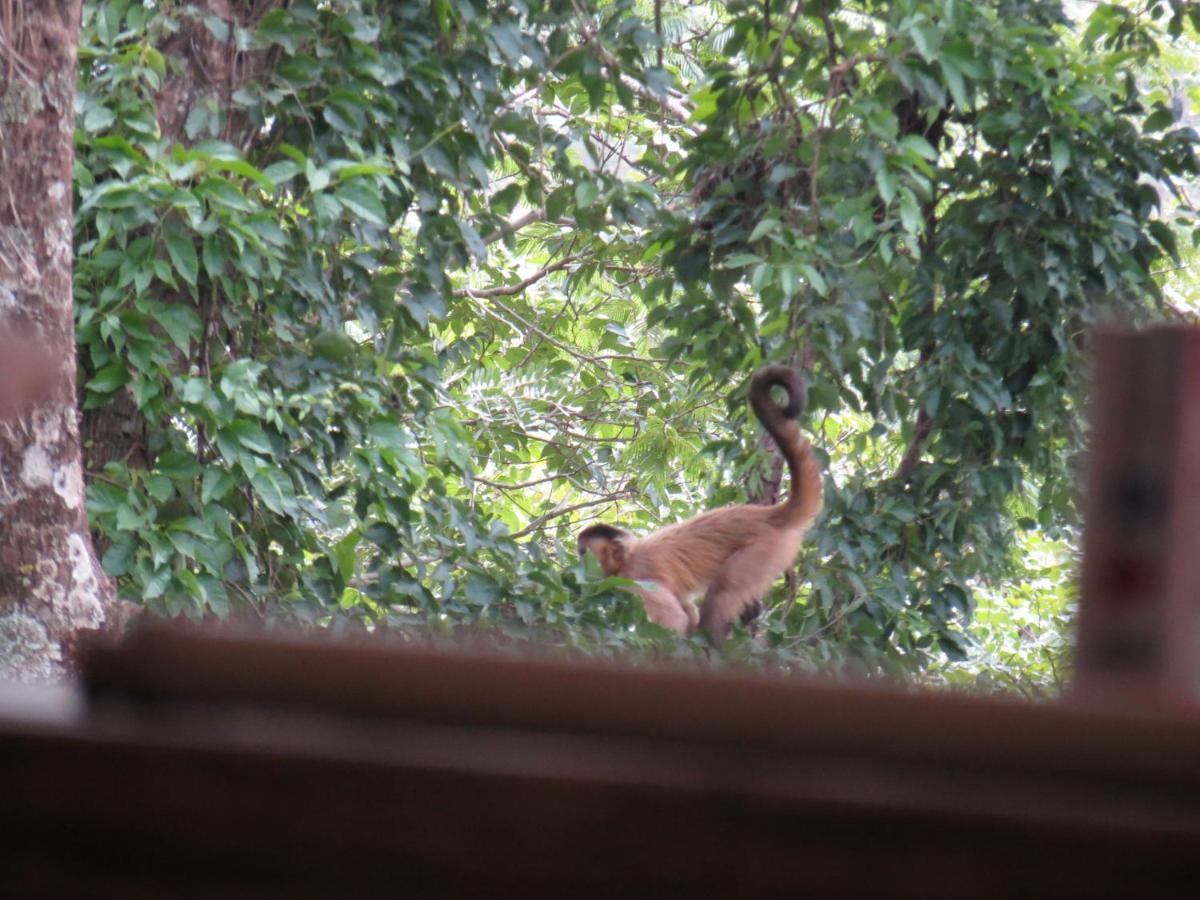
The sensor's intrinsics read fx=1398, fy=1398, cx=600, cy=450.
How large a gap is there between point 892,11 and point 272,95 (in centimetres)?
173

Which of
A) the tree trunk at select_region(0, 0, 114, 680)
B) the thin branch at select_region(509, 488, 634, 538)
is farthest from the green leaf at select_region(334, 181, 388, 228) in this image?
the thin branch at select_region(509, 488, 634, 538)

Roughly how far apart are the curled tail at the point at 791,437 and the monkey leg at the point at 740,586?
220 mm

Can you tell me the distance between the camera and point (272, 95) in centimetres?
317

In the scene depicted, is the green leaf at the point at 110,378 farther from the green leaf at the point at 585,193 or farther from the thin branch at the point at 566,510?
the thin branch at the point at 566,510

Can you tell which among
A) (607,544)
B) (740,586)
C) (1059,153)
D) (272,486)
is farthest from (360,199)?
(740,586)

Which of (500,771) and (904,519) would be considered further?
(904,519)

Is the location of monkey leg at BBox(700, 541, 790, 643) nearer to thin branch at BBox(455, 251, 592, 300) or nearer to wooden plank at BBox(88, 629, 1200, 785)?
thin branch at BBox(455, 251, 592, 300)

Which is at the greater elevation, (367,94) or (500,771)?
(367,94)

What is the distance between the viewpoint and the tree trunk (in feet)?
8.20

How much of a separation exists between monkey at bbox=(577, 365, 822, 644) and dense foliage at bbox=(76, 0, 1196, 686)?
0.33 m

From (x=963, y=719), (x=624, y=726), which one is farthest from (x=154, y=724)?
(x=963, y=719)

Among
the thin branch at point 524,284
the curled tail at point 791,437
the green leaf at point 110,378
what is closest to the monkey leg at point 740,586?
the curled tail at point 791,437

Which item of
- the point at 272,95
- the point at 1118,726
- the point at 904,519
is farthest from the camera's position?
the point at 904,519

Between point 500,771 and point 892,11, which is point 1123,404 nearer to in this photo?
point 500,771
